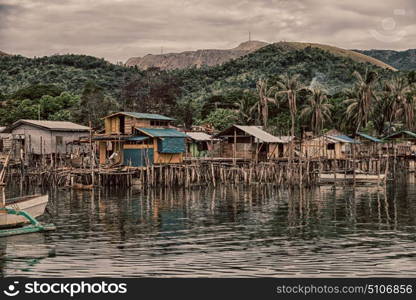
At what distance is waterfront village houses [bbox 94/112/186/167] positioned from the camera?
5600cm

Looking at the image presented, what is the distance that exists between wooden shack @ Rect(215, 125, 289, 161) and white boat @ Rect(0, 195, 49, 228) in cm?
3060

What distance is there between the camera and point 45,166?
194 ft

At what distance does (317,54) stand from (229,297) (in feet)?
388

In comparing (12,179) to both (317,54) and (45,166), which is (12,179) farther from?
(317,54)

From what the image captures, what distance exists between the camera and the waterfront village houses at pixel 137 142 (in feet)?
184

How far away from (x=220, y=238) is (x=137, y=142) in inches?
1110

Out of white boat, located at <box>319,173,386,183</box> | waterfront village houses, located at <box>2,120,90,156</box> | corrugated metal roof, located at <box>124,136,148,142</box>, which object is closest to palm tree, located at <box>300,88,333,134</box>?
white boat, located at <box>319,173,386,183</box>

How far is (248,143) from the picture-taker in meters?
63.7

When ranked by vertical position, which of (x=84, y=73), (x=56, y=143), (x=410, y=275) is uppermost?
Result: (x=84, y=73)

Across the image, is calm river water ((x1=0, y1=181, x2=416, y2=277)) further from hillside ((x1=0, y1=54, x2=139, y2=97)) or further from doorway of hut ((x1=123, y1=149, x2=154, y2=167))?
hillside ((x1=0, y1=54, x2=139, y2=97))

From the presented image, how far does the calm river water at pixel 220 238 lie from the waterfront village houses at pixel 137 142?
26.8 ft

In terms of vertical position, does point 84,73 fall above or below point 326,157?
above

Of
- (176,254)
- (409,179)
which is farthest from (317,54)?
(176,254)

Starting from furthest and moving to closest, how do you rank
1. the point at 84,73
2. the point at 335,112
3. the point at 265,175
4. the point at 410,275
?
the point at 84,73
the point at 335,112
the point at 265,175
the point at 410,275
